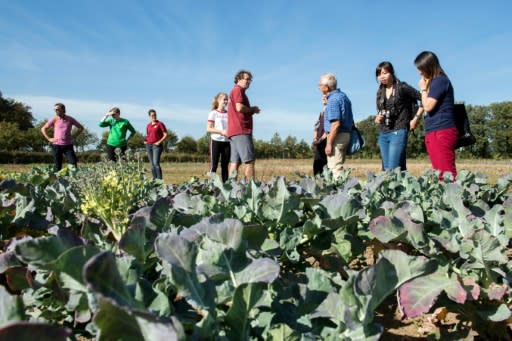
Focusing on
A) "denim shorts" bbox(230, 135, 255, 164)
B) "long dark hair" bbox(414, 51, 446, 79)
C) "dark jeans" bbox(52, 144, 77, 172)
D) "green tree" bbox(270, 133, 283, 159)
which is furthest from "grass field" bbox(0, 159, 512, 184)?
"green tree" bbox(270, 133, 283, 159)

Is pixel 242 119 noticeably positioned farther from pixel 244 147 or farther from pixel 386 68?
pixel 386 68

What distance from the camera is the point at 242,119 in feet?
20.7

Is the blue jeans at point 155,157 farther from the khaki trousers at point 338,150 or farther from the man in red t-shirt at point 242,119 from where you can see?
the khaki trousers at point 338,150

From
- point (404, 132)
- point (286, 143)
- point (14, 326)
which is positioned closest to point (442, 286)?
point (14, 326)

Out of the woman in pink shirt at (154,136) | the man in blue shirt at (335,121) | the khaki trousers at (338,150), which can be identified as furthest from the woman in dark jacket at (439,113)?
the woman in pink shirt at (154,136)

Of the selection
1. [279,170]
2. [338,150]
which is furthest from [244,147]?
[279,170]

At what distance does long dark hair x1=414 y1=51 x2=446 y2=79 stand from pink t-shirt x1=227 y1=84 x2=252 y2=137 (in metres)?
2.48

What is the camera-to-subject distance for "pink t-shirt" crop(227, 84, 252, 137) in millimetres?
6250

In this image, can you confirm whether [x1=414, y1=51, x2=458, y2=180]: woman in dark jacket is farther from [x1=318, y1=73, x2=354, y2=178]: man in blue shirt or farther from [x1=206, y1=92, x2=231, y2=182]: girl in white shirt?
[x1=206, y1=92, x2=231, y2=182]: girl in white shirt

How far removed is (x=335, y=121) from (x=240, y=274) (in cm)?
485

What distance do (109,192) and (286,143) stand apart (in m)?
102

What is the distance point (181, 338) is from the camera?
2.57 ft

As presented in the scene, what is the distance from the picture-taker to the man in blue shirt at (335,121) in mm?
5676

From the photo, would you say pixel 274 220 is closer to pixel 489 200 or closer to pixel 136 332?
pixel 136 332
